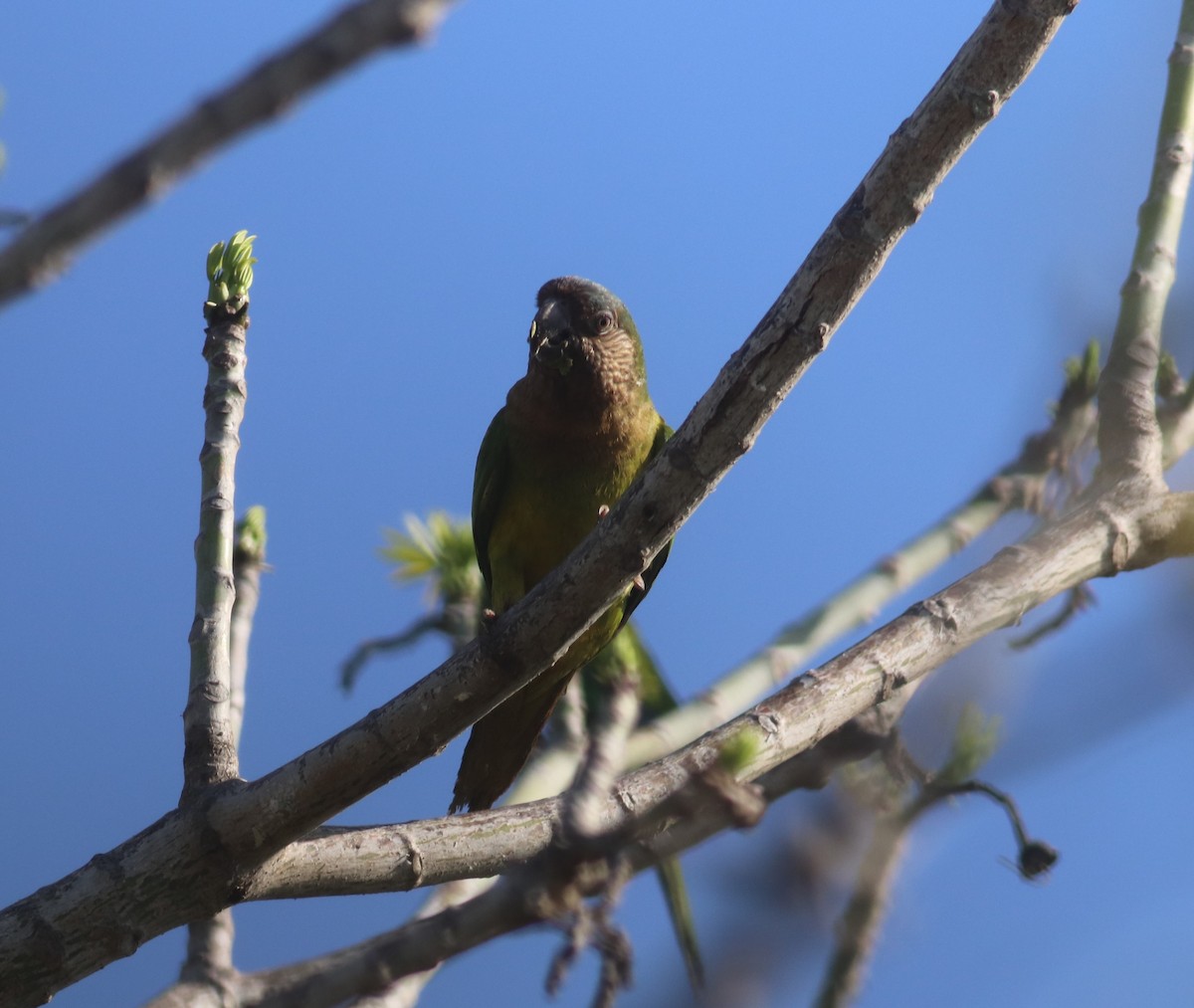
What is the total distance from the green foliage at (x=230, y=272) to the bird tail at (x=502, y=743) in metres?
1.45

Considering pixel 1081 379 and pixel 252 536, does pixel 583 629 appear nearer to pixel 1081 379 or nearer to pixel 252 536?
pixel 252 536

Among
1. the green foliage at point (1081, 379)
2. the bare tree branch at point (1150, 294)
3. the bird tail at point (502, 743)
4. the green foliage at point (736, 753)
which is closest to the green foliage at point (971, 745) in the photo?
the bare tree branch at point (1150, 294)

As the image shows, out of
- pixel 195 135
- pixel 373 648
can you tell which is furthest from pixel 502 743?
pixel 195 135

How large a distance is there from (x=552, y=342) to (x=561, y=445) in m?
0.39

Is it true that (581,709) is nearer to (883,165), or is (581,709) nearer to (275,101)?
(883,165)

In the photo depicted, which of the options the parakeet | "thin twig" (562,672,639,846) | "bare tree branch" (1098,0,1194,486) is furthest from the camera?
the parakeet

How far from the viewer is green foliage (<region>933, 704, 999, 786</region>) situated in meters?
2.77

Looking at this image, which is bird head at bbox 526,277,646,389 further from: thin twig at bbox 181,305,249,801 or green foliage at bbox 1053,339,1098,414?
thin twig at bbox 181,305,249,801

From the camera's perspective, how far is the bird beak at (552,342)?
4699mm

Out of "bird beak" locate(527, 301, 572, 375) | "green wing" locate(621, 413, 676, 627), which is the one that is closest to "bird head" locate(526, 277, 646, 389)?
"bird beak" locate(527, 301, 572, 375)

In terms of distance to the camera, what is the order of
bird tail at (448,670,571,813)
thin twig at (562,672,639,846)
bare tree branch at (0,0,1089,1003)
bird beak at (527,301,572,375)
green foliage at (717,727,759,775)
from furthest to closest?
bird beak at (527,301,572,375) < bird tail at (448,670,571,813) < bare tree branch at (0,0,1089,1003) < green foliage at (717,727,759,775) < thin twig at (562,672,639,846)

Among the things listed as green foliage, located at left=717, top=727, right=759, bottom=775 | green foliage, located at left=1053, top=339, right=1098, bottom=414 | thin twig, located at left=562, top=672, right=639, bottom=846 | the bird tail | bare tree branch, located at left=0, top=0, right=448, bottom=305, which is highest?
green foliage, located at left=1053, top=339, right=1098, bottom=414

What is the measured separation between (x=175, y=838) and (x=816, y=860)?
1.52m

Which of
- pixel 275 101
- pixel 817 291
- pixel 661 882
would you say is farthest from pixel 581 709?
pixel 275 101
